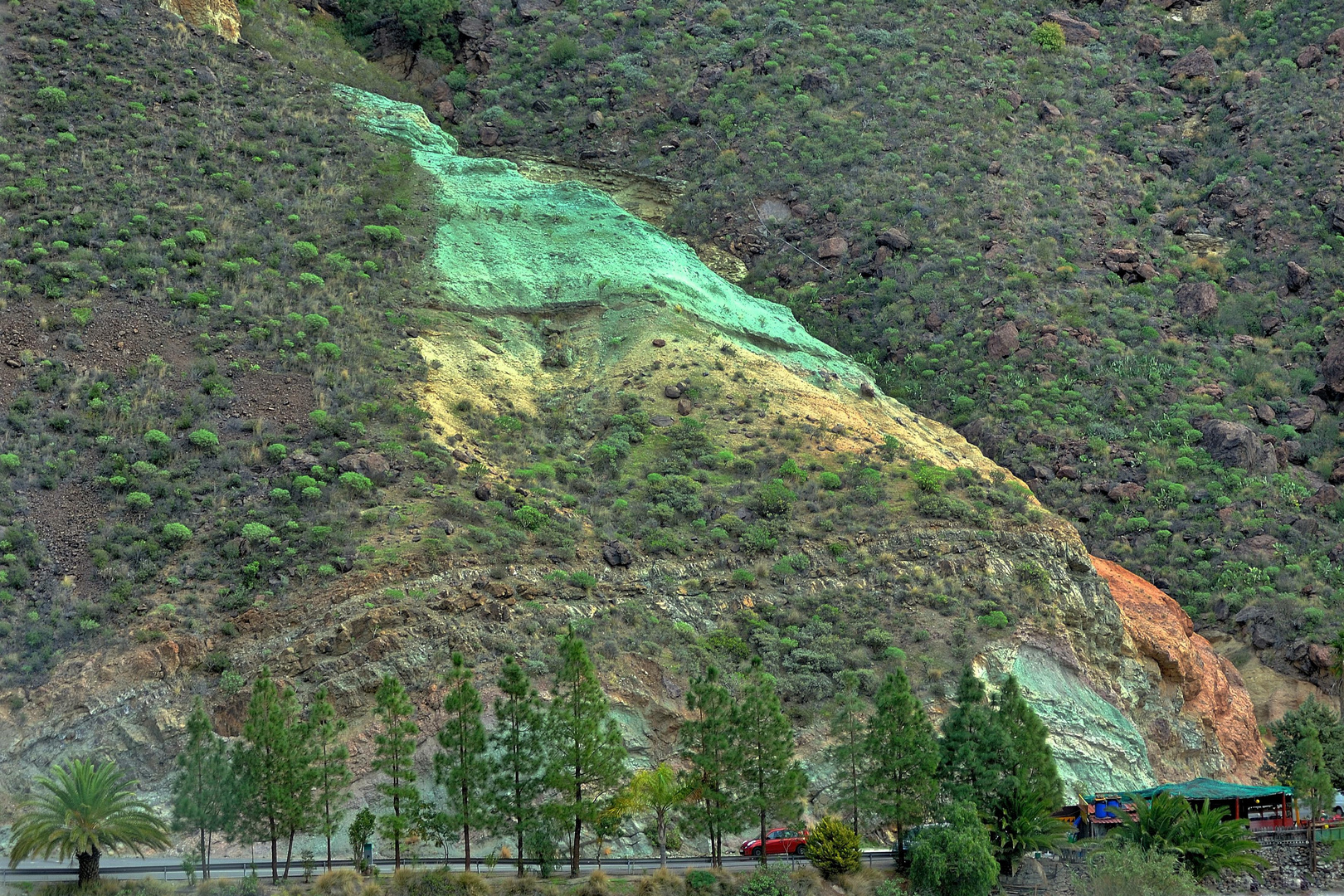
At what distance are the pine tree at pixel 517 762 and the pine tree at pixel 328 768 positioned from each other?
3.84 meters

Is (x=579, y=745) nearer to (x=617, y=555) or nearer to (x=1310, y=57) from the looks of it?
(x=617, y=555)

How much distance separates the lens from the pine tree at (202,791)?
33.6 meters

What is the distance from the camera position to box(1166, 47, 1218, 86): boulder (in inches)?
3155

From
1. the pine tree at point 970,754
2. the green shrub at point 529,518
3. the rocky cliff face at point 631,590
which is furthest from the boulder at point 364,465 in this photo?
the pine tree at point 970,754

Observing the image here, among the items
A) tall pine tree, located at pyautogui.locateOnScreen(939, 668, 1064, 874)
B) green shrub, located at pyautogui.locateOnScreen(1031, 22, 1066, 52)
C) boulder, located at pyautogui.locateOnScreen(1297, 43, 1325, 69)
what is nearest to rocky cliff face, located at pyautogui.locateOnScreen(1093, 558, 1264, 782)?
tall pine tree, located at pyautogui.locateOnScreen(939, 668, 1064, 874)

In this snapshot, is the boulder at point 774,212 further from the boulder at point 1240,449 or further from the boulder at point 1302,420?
the boulder at point 1302,420

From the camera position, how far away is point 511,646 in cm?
4169

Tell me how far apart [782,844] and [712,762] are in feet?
11.7

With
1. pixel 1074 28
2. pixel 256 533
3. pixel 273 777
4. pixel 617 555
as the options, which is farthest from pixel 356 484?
pixel 1074 28

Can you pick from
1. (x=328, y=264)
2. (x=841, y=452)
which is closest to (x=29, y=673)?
(x=328, y=264)

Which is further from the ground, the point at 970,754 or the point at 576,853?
the point at 970,754

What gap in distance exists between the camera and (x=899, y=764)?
3762 centimetres

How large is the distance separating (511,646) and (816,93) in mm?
44475

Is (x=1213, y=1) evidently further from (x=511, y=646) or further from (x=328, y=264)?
(x=511, y=646)
